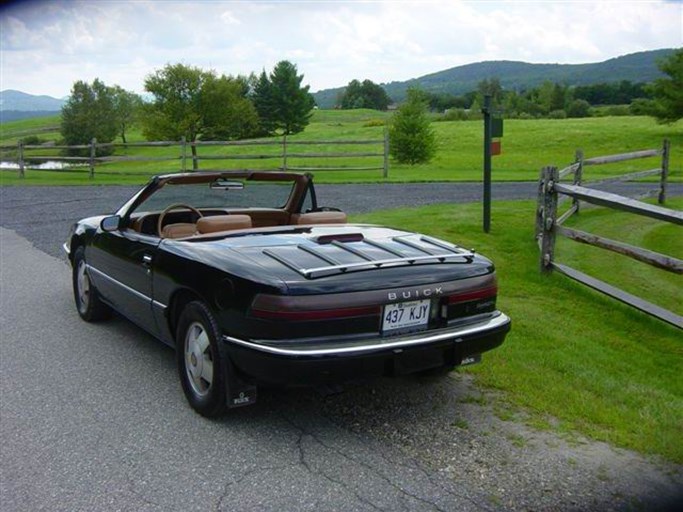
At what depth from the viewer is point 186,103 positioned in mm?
43000

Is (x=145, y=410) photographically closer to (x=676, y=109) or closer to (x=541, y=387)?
(x=541, y=387)

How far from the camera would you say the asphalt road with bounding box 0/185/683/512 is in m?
3.03

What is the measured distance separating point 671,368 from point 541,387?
1.28 metres

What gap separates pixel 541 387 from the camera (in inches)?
172

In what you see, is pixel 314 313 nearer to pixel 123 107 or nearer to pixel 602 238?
pixel 602 238

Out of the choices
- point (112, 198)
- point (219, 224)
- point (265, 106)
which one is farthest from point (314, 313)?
point (265, 106)

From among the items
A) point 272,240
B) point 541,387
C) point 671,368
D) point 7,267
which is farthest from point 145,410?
point 7,267

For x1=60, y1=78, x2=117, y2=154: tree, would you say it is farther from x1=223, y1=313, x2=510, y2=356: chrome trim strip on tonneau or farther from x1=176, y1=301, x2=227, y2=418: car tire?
x1=223, y1=313, x2=510, y2=356: chrome trim strip on tonneau

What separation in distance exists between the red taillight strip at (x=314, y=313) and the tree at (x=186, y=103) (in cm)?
3986

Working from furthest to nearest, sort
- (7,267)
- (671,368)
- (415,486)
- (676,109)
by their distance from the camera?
(676,109) → (7,267) → (671,368) → (415,486)


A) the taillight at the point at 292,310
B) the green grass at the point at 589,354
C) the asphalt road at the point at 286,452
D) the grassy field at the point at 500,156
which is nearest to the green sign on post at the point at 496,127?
the green grass at the point at 589,354

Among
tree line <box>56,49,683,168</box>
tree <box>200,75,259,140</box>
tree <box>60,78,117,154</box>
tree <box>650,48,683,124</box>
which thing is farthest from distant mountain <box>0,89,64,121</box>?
tree <box>650,48,683,124</box>

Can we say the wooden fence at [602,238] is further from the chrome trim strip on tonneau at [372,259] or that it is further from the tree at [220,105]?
the tree at [220,105]

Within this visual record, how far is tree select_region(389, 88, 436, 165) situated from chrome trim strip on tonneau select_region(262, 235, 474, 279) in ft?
88.9
